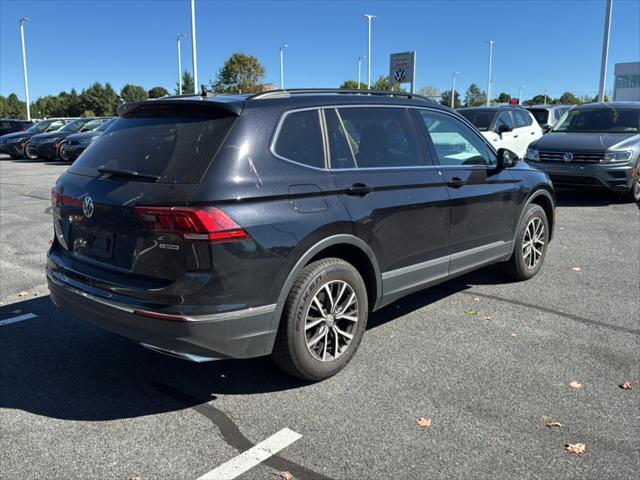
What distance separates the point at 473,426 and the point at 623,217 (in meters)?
7.86

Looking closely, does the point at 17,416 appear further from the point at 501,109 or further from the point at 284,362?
the point at 501,109

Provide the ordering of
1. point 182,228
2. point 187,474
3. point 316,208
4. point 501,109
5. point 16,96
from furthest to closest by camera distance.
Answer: point 16,96 → point 501,109 → point 316,208 → point 182,228 → point 187,474

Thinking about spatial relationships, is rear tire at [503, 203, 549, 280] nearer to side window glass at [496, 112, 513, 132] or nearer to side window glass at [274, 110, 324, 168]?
side window glass at [274, 110, 324, 168]

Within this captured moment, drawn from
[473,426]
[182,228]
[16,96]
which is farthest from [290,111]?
[16,96]

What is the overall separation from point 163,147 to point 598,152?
9208 mm

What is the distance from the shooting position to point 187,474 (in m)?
2.85

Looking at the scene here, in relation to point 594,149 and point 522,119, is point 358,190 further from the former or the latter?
point 522,119

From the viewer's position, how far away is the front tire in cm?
354

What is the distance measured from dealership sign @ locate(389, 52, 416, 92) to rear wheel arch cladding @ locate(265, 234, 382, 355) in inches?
754

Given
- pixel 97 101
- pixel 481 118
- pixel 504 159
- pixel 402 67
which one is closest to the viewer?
pixel 504 159

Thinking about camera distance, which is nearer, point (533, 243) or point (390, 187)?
point (390, 187)

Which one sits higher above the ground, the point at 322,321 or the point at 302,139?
the point at 302,139

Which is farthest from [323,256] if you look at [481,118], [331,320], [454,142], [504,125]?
[481,118]

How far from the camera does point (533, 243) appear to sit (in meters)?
6.12
